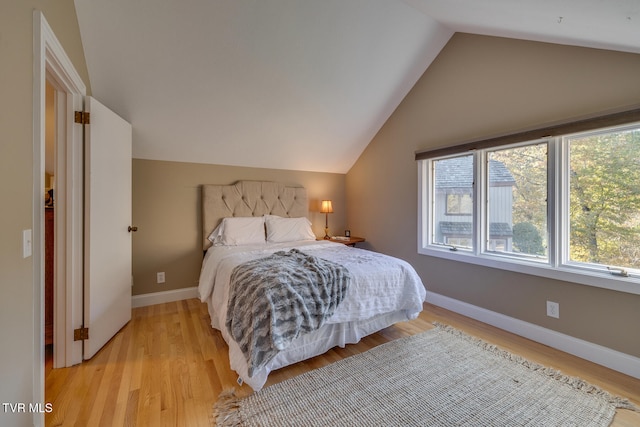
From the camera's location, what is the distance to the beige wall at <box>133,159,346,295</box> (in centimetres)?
295

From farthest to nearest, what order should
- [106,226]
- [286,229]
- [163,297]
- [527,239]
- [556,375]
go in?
1. [286,229]
2. [163,297]
3. [527,239]
4. [106,226]
5. [556,375]

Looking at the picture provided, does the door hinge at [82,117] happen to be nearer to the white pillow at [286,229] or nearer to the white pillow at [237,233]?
the white pillow at [237,233]

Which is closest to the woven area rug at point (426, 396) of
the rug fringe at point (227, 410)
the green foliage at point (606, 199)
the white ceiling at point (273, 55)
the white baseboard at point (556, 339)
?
the rug fringe at point (227, 410)

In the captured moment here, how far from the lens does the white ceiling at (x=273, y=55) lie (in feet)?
6.06

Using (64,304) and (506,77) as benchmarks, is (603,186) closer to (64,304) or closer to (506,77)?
(506,77)

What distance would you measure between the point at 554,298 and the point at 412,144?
2044mm

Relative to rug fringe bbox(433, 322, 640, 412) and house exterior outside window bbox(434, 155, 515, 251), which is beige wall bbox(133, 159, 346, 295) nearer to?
house exterior outside window bbox(434, 155, 515, 251)

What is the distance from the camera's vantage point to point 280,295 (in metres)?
1.65

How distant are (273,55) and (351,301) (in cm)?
226

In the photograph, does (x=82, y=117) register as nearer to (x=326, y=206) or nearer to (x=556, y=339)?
(x=326, y=206)

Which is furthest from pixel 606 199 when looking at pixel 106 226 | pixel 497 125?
pixel 106 226

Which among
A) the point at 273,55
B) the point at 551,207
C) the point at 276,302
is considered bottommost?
the point at 276,302

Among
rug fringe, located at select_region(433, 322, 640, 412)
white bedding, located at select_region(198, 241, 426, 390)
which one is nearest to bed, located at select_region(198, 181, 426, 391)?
white bedding, located at select_region(198, 241, 426, 390)

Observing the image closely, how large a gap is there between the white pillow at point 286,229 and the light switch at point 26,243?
2325mm
